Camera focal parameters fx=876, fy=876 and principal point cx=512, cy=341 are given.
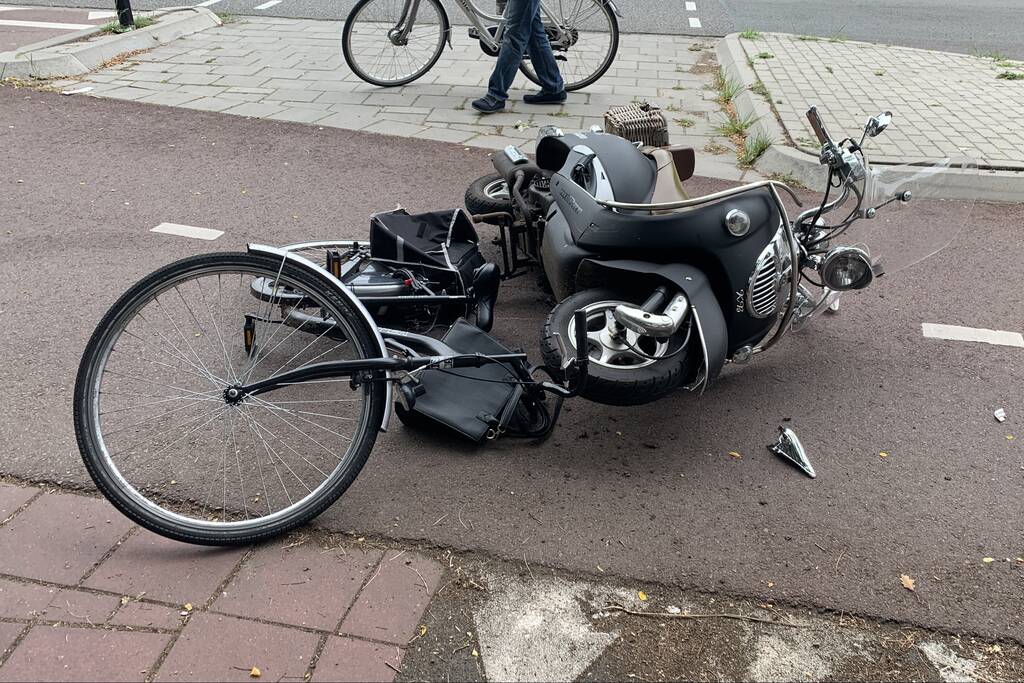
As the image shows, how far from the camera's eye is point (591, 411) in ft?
11.5

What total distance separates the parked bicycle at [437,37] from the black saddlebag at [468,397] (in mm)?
4722

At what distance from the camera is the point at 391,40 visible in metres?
7.67

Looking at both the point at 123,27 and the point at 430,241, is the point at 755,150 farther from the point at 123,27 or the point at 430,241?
the point at 123,27

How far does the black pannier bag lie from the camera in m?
3.71

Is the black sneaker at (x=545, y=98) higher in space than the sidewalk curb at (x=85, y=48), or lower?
lower

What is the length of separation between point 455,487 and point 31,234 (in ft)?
10.8

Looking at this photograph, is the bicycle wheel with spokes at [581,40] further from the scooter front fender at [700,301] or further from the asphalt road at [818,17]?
the scooter front fender at [700,301]

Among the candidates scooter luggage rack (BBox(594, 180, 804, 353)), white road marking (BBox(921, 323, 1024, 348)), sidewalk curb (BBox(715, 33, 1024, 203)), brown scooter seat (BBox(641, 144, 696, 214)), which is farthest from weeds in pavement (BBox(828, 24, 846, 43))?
scooter luggage rack (BBox(594, 180, 804, 353))

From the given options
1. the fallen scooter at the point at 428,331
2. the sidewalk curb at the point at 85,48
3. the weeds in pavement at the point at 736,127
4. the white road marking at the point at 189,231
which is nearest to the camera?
the fallen scooter at the point at 428,331

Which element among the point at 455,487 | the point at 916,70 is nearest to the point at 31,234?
the point at 455,487

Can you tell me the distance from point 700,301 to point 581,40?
18.2ft

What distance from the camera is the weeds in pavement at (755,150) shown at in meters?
6.26

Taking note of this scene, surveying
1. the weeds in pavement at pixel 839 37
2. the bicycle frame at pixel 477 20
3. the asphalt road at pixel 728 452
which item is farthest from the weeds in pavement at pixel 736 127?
the weeds in pavement at pixel 839 37

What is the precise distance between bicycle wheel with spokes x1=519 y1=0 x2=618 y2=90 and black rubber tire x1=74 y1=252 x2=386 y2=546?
207 inches
